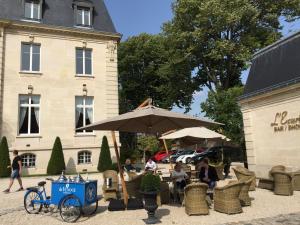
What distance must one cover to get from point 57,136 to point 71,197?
14304 millimetres

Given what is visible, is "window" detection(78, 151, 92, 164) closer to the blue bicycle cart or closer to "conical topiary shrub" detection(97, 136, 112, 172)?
"conical topiary shrub" detection(97, 136, 112, 172)

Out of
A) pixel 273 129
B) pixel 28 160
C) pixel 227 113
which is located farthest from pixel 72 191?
pixel 227 113

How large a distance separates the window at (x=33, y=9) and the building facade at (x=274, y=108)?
1527 centimetres

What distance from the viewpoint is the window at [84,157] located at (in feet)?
73.4

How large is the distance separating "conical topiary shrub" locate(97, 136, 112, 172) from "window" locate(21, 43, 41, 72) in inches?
274

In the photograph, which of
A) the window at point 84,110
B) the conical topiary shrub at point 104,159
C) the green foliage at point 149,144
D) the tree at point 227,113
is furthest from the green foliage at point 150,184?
the green foliage at point 149,144

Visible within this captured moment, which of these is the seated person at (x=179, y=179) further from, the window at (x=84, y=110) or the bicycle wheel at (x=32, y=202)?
the window at (x=84, y=110)

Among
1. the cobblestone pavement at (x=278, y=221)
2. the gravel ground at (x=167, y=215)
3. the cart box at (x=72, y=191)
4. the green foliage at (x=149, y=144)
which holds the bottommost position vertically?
A: the cobblestone pavement at (x=278, y=221)

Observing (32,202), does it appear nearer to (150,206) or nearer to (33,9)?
(150,206)

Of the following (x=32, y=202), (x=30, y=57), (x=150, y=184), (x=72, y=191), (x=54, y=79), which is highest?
(x=30, y=57)

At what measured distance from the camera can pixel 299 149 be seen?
43.5ft

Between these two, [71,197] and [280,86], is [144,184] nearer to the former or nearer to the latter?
[71,197]

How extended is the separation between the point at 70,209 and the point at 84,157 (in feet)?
47.3

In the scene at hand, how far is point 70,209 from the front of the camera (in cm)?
830
